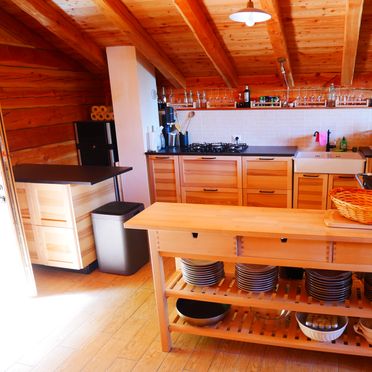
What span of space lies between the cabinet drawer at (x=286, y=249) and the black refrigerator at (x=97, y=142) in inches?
124

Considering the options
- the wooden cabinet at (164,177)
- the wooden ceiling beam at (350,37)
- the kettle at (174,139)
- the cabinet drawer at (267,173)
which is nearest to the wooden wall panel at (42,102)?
the wooden cabinet at (164,177)

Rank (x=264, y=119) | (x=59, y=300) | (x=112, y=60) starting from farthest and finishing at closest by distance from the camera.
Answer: (x=264, y=119) < (x=112, y=60) < (x=59, y=300)

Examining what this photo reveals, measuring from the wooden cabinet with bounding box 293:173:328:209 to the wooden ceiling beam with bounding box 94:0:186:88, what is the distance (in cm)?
204

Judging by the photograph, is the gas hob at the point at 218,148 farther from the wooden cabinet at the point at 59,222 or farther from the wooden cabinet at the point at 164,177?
the wooden cabinet at the point at 59,222

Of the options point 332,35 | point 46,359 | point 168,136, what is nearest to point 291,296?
point 46,359

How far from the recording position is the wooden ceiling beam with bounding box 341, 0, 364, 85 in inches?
122

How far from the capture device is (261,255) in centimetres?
198

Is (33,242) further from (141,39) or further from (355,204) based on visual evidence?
(355,204)

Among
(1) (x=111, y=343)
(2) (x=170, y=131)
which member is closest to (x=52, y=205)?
(1) (x=111, y=343)

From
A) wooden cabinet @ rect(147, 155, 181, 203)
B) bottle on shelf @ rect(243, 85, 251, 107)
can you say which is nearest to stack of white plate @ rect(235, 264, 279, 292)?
wooden cabinet @ rect(147, 155, 181, 203)

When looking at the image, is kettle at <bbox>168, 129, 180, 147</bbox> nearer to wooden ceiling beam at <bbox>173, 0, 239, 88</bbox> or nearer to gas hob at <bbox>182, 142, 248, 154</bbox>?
gas hob at <bbox>182, 142, 248, 154</bbox>

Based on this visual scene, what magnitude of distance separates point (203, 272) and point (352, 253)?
34.1 inches

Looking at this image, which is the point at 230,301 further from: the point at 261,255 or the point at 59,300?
the point at 59,300

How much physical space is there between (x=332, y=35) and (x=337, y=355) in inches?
122
